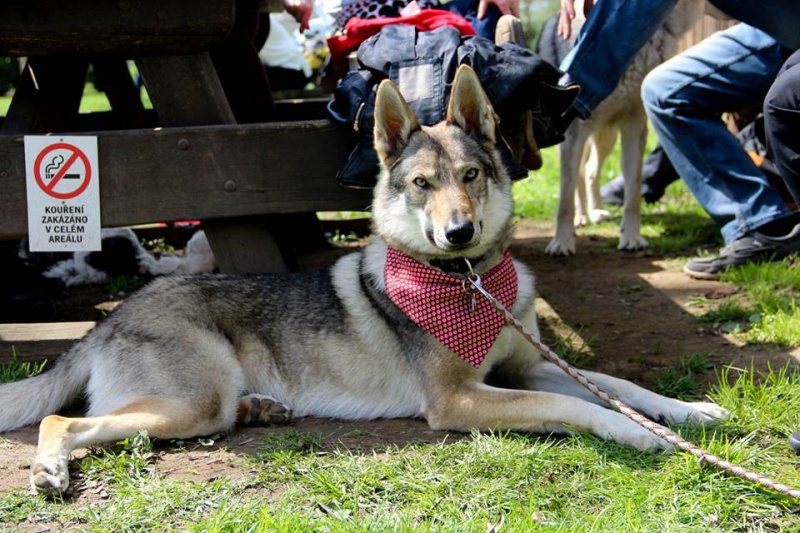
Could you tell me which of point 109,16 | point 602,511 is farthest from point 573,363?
point 109,16

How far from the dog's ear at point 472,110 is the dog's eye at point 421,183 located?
0.31 metres

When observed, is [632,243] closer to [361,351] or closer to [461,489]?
[361,351]

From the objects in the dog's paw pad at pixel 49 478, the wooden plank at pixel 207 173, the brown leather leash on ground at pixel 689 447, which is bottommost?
the dog's paw pad at pixel 49 478

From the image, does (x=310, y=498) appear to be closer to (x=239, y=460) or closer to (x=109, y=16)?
(x=239, y=460)

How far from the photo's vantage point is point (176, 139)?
12.0 feet

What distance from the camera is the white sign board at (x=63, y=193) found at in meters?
3.53

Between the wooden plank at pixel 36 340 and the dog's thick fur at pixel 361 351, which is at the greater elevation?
the dog's thick fur at pixel 361 351

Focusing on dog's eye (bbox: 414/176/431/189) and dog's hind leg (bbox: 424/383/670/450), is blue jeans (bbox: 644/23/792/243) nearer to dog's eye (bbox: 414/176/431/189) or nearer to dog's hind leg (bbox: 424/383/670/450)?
dog's eye (bbox: 414/176/431/189)

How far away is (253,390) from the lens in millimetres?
3369

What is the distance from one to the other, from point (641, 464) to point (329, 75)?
5569mm

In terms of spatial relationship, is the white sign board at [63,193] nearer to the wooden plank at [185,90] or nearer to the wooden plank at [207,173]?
the wooden plank at [207,173]

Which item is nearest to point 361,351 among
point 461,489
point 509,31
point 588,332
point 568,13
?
point 461,489

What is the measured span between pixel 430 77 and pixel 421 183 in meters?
0.57

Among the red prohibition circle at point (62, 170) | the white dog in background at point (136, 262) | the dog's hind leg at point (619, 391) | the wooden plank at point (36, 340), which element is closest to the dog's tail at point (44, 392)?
the wooden plank at point (36, 340)
